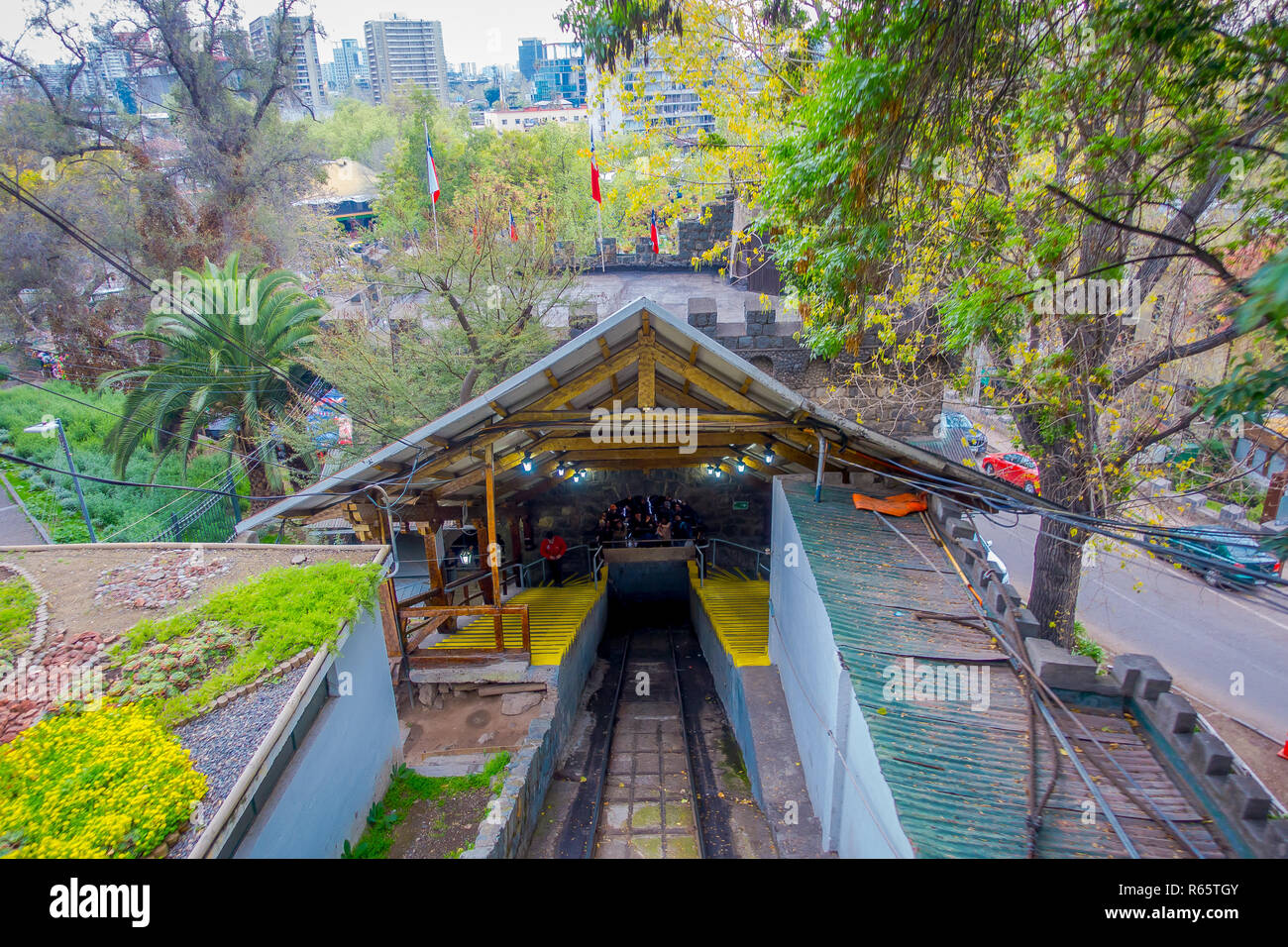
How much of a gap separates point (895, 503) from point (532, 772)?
568cm

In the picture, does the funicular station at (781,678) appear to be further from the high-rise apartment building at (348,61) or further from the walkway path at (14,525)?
the high-rise apartment building at (348,61)

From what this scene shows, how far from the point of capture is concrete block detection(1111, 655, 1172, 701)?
5238mm

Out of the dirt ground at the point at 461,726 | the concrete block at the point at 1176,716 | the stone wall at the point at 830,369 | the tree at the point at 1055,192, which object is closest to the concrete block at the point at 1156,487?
the tree at the point at 1055,192

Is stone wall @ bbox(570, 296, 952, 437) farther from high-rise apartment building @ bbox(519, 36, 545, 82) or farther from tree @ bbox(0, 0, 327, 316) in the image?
high-rise apartment building @ bbox(519, 36, 545, 82)

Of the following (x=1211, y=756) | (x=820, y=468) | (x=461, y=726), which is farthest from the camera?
(x=461, y=726)

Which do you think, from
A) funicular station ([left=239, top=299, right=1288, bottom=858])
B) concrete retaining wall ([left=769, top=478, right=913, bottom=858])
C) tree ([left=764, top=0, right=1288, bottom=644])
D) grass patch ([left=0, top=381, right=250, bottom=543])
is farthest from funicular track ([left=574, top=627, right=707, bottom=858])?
grass patch ([left=0, top=381, right=250, bottom=543])

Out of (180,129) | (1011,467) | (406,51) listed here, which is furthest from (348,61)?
(1011,467)

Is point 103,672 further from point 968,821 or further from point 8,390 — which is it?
point 8,390

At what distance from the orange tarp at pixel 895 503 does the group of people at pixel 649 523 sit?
28.3 feet

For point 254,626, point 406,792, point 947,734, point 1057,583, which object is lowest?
point 406,792

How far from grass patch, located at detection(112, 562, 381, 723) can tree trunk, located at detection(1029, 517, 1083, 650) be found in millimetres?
8487

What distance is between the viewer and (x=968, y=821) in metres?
4.29

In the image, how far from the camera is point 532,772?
7.79m

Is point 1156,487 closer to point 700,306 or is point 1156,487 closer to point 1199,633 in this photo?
point 1199,633
